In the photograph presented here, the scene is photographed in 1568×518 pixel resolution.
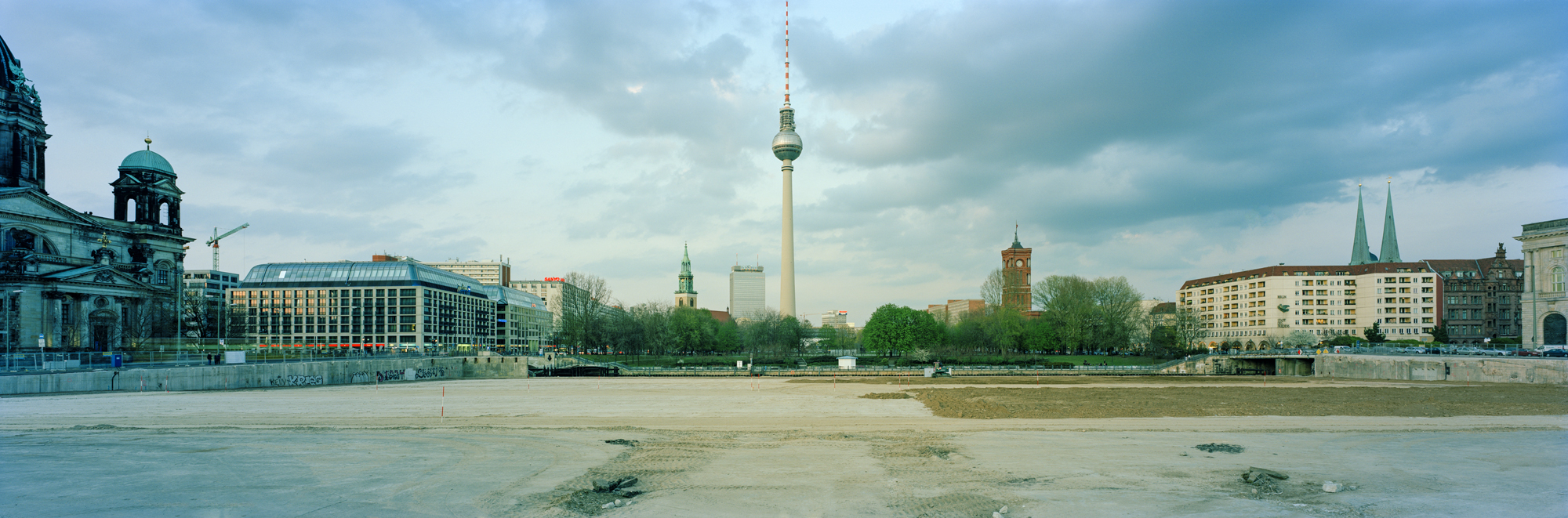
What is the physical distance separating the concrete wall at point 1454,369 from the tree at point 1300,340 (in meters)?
57.1

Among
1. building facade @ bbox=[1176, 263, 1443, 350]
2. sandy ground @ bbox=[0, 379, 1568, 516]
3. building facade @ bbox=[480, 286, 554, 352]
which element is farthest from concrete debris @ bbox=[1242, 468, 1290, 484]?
building facade @ bbox=[480, 286, 554, 352]

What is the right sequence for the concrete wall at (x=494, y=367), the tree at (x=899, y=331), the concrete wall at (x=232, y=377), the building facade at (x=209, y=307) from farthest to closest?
the tree at (x=899, y=331), the building facade at (x=209, y=307), the concrete wall at (x=494, y=367), the concrete wall at (x=232, y=377)

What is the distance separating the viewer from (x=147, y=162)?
8294 cm

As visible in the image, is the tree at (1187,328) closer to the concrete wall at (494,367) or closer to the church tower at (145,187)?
the concrete wall at (494,367)

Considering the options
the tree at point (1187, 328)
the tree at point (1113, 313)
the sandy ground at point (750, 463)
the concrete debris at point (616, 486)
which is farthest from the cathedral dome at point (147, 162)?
the tree at point (1187, 328)

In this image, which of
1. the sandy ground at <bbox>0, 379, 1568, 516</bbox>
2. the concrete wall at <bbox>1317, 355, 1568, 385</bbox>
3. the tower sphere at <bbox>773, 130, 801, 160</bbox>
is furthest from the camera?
the tower sphere at <bbox>773, 130, 801, 160</bbox>

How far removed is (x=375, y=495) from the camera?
16.1 m

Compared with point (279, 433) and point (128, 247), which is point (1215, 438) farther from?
point (128, 247)

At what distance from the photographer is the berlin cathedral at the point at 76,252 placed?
65.1 metres

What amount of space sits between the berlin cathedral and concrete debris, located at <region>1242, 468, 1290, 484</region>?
81.8 m

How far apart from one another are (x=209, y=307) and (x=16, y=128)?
4279cm

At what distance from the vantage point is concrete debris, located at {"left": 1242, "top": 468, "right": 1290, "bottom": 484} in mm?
17625

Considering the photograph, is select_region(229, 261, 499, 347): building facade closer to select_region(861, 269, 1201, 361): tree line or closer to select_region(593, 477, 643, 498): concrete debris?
select_region(861, 269, 1201, 361): tree line

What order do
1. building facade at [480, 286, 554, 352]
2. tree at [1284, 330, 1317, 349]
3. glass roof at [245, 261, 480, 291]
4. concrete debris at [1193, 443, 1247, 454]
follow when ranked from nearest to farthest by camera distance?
1. concrete debris at [1193, 443, 1247, 454]
2. glass roof at [245, 261, 480, 291]
3. tree at [1284, 330, 1317, 349]
4. building facade at [480, 286, 554, 352]
